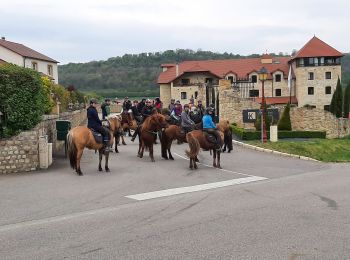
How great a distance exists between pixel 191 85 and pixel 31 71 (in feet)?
186

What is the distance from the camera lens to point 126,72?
13388cm

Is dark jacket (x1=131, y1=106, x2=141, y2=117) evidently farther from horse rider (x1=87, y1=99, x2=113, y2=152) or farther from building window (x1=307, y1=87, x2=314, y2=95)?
building window (x1=307, y1=87, x2=314, y2=95)

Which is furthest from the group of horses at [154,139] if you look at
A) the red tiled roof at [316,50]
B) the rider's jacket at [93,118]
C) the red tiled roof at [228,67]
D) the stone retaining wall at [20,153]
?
the red tiled roof at [316,50]

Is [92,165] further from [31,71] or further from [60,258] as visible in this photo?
[60,258]

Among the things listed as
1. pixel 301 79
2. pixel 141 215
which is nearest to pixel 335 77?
pixel 301 79

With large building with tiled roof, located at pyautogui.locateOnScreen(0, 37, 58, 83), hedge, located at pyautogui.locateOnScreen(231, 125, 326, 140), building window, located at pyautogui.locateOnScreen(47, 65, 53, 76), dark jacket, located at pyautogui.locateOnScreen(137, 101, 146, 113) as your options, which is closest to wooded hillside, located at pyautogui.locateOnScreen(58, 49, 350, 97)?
building window, located at pyautogui.locateOnScreen(47, 65, 53, 76)

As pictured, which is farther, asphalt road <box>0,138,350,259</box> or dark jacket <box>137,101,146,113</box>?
dark jacket <box>137,101,146,113</box>

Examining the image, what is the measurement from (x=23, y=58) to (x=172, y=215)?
5810cm

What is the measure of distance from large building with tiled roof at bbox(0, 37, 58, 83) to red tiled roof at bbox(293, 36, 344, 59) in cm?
3917

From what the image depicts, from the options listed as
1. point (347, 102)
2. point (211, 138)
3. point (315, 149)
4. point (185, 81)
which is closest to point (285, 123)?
point (315, 149)

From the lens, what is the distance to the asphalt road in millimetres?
7629

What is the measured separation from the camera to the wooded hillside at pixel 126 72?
121438 mm

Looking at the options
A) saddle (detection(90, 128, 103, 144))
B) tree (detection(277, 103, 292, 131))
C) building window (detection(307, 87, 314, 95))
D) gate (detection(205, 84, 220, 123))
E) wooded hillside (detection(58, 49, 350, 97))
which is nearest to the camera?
saddle (detection(90, 128, 103, 144))

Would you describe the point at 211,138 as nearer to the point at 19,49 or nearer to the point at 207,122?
the point at 207,122
